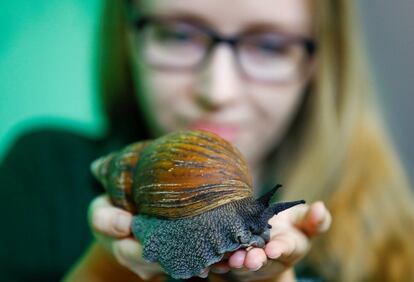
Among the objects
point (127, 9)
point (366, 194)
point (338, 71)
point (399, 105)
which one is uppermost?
point (127, 9)

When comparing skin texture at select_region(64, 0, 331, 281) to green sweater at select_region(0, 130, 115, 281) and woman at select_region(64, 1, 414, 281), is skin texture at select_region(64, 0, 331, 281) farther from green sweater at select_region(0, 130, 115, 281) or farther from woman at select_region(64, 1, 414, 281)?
green sweater at select_region(0, 130, 115, 281)

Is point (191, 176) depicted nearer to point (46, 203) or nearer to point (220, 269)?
point (220, 269)

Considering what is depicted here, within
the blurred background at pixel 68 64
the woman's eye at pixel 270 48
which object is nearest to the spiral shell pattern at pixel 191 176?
the woman's eye at pixel 270 48

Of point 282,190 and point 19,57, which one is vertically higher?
point 19,57

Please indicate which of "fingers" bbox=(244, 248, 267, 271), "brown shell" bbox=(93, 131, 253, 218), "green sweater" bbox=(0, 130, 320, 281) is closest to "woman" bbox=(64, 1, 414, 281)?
"green sweater" bbox=(0, 130, 320, 281)

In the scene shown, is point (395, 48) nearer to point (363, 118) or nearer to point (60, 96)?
point (363, 118)

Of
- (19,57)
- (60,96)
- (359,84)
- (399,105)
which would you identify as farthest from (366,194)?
(60,96)
